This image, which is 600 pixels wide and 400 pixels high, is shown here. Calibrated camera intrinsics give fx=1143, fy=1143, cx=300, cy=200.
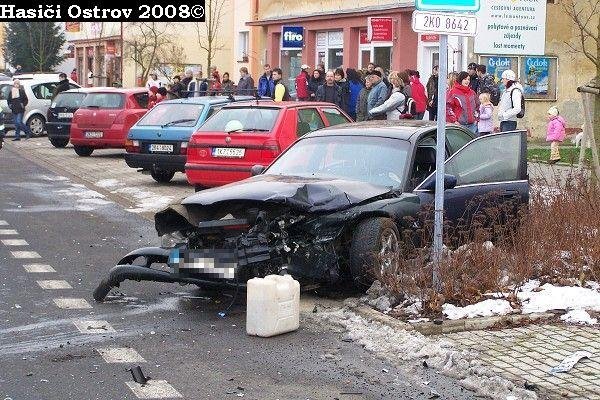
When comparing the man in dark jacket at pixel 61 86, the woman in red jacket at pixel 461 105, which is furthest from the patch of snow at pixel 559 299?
the man in dark jacket at pixel 61 86

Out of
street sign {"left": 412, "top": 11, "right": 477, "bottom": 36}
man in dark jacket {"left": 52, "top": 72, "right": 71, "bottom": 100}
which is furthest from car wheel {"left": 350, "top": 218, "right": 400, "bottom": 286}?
man in dark jacket {"left": 52, "top": 72, "right": 71, "bottom": 100}

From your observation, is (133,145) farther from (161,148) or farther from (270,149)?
(270,149)

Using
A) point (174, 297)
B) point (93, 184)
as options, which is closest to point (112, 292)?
point (174, 297)

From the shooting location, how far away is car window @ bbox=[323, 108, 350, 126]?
17.5 metres

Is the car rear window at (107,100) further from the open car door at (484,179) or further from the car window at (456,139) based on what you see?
the open car door at (484,179)

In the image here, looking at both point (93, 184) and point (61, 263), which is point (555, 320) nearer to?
point (61, 263)

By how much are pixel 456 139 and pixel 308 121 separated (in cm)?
546

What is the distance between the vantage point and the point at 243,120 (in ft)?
55.5

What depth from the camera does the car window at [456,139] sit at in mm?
11656

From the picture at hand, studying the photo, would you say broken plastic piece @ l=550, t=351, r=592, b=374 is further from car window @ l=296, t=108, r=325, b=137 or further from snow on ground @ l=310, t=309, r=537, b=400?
car window @ l=296, t=108, r=325, b=137

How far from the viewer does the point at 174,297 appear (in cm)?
997

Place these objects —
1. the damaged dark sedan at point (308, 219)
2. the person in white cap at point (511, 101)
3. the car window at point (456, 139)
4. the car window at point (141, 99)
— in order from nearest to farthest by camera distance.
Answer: the damaged dark sedan at point (308, 219) < the car window at point (456, 139) < the person in white cap at point (511, 101) < the car window at point (141, 99)

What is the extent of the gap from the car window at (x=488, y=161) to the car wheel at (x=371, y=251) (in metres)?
1.60

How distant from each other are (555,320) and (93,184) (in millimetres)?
13520
